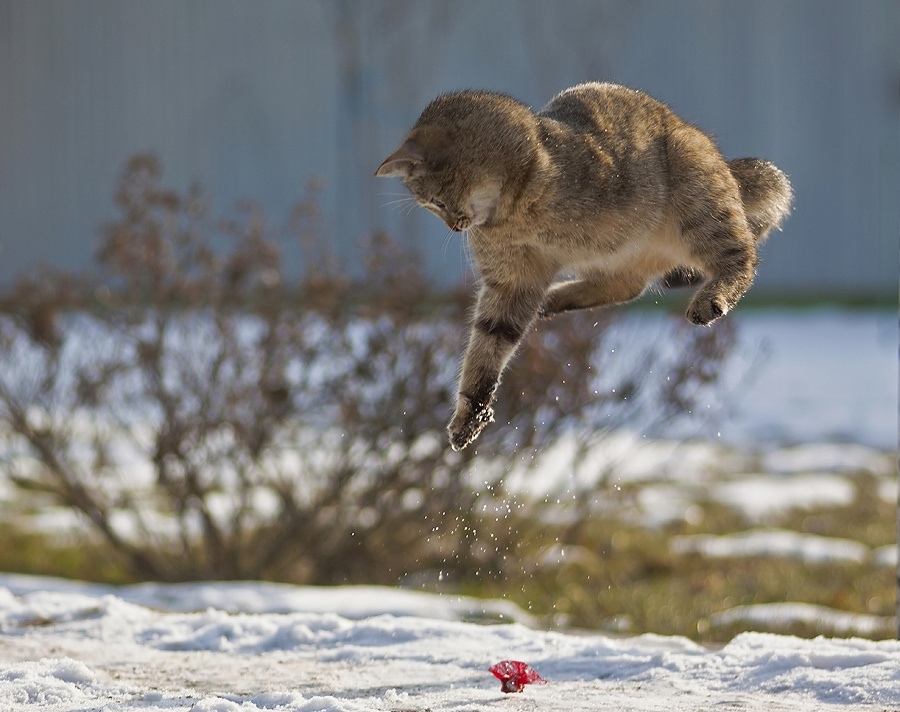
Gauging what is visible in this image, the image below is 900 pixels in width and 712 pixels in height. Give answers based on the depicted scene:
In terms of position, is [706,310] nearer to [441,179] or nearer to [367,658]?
[441,179]

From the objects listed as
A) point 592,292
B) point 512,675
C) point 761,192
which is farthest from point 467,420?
point 761,192

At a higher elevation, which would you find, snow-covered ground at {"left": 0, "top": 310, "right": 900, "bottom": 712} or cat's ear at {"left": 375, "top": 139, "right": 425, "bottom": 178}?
cat's ear at {"left": 375, "top": 139, "right": 425, "bottom": 178}

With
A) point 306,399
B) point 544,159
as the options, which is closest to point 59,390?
point 306,399

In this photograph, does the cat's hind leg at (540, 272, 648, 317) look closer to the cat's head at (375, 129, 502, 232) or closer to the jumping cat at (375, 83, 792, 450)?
the jumping cat at (375, 83, 792, 450)

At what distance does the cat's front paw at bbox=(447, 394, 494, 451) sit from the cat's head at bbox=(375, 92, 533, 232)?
0.64 m

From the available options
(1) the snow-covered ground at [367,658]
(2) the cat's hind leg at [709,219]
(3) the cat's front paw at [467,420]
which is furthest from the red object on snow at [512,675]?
(2) the cat's hind leg at [709,219]

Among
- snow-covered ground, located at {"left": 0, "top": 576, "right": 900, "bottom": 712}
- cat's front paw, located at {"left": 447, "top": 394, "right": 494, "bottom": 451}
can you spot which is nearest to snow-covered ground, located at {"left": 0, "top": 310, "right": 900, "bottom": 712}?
snow-covered ground, located at {"left": 0, "top": 576, "right": 900, "bottom": 712}

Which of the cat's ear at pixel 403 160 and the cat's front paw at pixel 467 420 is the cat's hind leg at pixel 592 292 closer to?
the cat's front paw at pixel 467 420

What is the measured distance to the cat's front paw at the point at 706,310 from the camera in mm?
2662

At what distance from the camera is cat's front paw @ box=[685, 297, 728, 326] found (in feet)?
8.73

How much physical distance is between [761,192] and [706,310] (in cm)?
64

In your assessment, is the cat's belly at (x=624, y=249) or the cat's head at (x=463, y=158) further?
the cat's belly at (x=624, y=249)

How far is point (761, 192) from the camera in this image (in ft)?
10.2

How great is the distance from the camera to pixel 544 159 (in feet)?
8.59
